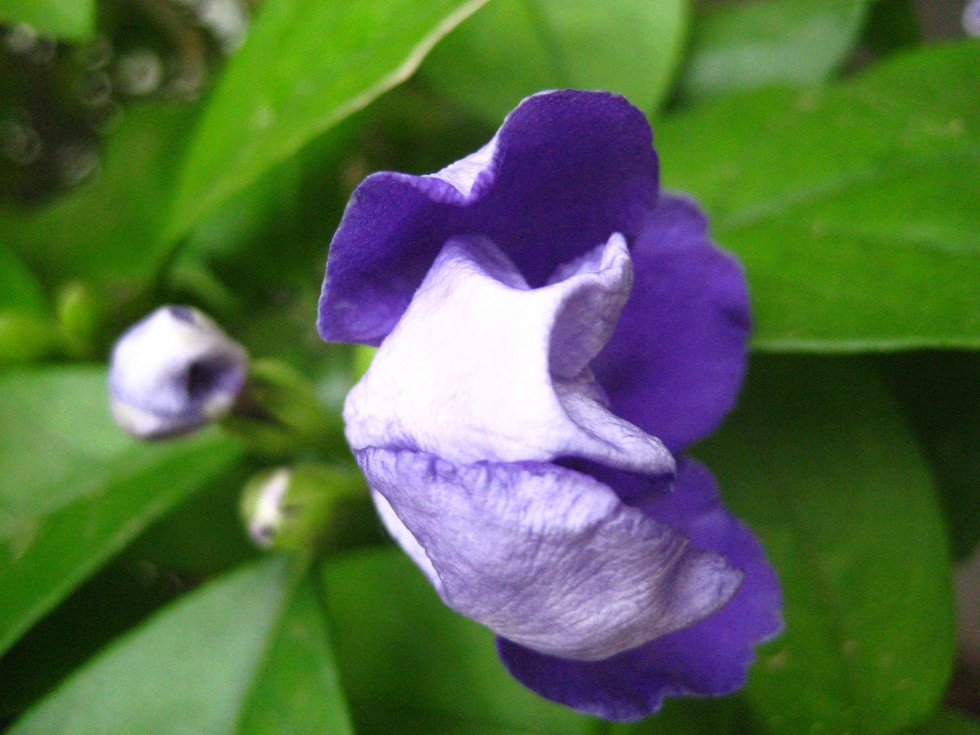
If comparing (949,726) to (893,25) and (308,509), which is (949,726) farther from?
(893,25)

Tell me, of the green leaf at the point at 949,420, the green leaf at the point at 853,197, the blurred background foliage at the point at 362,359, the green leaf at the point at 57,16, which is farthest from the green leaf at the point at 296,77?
the green leaf at the point at 949,420

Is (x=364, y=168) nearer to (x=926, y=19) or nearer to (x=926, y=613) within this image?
(x=926, y=613)

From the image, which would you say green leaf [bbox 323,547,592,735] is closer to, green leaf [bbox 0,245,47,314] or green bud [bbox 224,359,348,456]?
green bud [bbox 224,359,348,456]

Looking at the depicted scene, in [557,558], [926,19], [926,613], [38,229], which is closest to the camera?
[557,558]

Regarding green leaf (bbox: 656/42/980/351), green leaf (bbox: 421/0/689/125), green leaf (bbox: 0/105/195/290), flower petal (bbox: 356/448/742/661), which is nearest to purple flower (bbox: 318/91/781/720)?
flower petal (bbox: 356/448/742/661)

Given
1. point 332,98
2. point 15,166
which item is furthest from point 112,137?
point 332,98

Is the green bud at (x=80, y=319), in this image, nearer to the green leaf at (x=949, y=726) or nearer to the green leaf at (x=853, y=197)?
the green leaf at (x=853, y=197)
